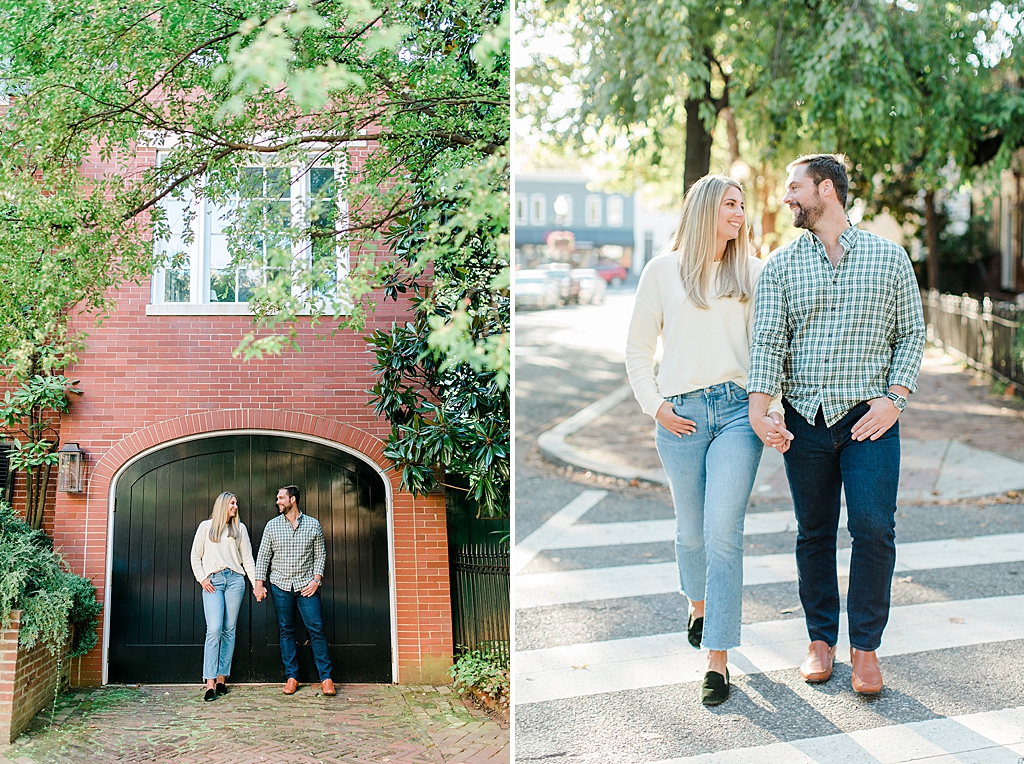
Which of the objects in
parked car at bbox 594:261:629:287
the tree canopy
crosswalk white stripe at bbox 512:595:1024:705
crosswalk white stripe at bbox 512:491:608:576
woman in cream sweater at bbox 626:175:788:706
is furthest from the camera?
parked car at bbox 594:261:629:287

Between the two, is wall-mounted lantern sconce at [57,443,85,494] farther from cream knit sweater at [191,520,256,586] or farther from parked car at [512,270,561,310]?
parked car at [512,270,561,310]

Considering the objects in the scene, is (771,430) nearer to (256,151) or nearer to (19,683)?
(256,151)

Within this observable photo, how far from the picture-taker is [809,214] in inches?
135

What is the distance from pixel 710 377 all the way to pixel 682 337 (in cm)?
18

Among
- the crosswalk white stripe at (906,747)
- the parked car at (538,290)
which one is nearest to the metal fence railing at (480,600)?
the crosswalk white stripe at (906,747)

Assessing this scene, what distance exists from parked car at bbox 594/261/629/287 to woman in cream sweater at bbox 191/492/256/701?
1736 inches

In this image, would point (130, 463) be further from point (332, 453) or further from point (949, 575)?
point (949, 575)

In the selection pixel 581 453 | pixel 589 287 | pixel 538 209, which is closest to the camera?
pixel 581 453

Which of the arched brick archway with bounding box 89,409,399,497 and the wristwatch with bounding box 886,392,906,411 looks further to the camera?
the wristwatch with bounding box 886,392,906,411

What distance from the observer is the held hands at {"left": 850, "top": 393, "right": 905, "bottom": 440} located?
10.6 feet

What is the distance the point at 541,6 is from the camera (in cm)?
909

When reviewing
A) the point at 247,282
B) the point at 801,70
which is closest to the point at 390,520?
the point at 247,282

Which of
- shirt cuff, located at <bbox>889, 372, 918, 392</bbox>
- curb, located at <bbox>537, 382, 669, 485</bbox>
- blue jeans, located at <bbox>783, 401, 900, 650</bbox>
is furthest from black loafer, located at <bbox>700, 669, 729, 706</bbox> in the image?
curb, located at <bbox>537, 382, 669, 485</bbox>

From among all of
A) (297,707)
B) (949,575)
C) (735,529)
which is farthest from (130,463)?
(949,575)
